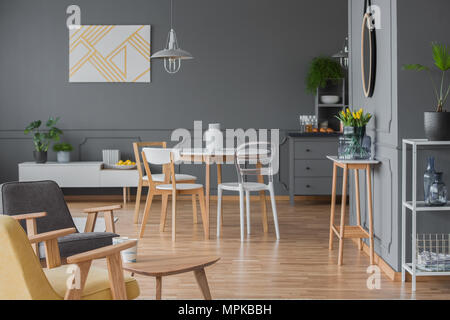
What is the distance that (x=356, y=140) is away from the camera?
4.14 meters

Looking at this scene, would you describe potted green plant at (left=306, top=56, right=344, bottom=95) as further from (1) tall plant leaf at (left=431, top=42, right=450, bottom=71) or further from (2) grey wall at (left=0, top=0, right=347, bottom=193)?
(1) tall plant leaf at (left=431, top=42, right=450, bottom=71)

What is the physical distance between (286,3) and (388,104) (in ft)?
13.2

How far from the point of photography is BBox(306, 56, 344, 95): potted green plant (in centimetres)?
711

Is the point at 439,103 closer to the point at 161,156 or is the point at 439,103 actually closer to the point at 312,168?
the point at 161,156

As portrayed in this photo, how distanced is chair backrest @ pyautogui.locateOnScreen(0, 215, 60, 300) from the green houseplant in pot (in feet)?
8.61

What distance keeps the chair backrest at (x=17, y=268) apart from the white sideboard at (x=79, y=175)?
195 inches

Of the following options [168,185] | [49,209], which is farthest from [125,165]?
[49,209]

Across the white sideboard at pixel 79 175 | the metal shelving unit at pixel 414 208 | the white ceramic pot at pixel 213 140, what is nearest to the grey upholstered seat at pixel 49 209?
the metal shelving unit at pixel 414 208

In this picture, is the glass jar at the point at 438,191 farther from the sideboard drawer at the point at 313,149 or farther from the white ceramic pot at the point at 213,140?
the sideboard drawer at the point at 313,149

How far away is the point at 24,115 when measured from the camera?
294 inches

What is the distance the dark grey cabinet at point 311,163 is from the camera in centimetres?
695

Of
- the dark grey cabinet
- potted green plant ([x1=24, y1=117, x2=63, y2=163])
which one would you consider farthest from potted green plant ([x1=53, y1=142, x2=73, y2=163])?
the dark grey cabinet

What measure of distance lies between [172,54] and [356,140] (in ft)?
7.08
